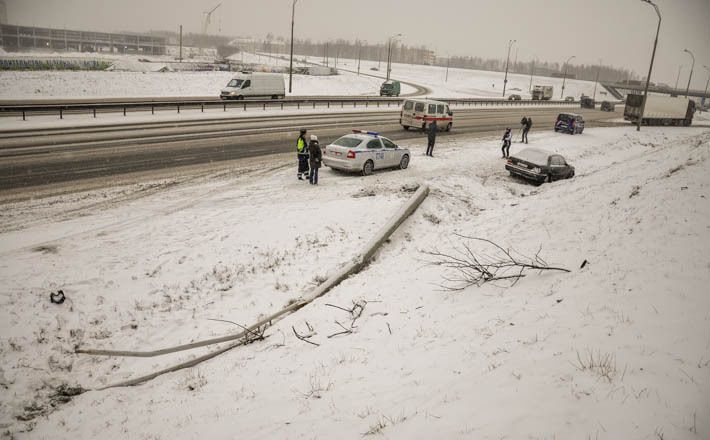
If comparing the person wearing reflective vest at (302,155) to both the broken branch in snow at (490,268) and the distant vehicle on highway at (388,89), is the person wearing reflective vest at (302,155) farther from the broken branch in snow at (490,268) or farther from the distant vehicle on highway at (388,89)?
the distant vehicle on highway at (388,89)

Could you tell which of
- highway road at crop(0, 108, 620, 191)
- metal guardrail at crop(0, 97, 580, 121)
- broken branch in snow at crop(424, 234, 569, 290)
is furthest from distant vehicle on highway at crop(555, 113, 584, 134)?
broken branch in snow at crop(424, 234, 569, 290)

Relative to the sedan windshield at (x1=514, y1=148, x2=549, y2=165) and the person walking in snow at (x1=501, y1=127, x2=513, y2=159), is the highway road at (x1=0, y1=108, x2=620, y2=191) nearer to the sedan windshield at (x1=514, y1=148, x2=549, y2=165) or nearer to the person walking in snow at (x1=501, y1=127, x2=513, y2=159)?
the person walking in snow at (x1=501, y1=127, x2=513, y2=159)

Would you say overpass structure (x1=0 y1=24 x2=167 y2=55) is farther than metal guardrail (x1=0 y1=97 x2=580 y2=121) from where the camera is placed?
Yes

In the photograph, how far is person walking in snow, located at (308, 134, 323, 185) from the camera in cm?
1468

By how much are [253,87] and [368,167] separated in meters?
26.7

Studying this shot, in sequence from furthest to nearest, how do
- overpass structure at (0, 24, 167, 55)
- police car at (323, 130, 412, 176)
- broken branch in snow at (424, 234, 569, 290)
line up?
overpass structure at (0, 24, 167, 55), police car at (323, 130, 412, 176), broken branch in snow at (424, 234, 569, 290)

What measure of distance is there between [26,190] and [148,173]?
3.72m

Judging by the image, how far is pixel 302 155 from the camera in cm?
1540

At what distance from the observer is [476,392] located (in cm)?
474

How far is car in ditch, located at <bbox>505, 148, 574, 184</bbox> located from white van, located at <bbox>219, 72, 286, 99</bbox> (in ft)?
89.5

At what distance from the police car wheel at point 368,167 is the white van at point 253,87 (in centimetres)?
2511

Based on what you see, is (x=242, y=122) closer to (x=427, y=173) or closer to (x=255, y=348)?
(x=427, y=173)

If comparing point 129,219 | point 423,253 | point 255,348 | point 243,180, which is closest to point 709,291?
point 423,253

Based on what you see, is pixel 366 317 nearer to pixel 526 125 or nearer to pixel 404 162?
pixel 404 162
